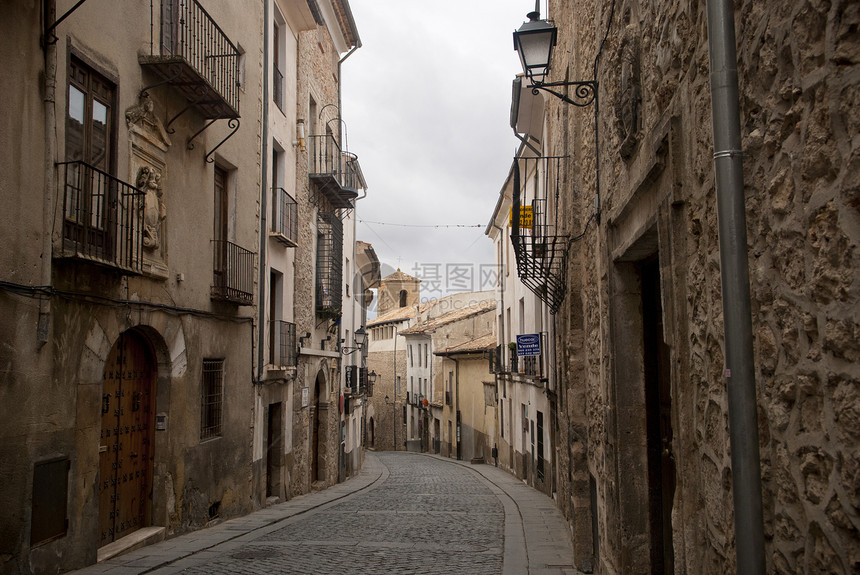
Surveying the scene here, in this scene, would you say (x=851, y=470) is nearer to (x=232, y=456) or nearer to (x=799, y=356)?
(x=799, y=356)

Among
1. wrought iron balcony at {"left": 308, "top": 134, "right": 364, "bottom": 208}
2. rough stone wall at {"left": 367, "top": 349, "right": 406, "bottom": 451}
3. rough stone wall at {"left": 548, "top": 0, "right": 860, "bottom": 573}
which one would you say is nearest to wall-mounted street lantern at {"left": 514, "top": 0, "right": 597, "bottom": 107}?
rough stone wall at {"left": 548, "top": 0, "right": 860, "bottom": 573}

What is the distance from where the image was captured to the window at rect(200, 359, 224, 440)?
412 inches

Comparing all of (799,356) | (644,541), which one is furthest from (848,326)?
(644,541)

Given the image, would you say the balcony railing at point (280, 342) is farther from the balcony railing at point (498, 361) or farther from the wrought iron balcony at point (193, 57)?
the balcony railing at point (498, 361)

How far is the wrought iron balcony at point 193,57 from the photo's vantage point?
28.0 feet

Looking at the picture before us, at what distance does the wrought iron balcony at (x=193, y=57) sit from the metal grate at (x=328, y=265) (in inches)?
329

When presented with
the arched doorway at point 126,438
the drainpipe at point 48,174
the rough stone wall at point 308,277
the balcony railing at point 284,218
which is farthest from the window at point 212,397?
the rough stone wall at point 308,277

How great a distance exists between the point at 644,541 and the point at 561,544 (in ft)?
13.4

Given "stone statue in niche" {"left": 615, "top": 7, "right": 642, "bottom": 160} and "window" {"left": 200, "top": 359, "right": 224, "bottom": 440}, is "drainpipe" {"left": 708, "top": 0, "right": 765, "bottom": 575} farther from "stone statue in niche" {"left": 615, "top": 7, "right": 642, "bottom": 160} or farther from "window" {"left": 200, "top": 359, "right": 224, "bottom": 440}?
"window" {"left": 200, "top": 359, "right": 224, "bottom": 440}

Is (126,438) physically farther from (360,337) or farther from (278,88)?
(360,337)

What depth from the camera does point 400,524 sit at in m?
10.6

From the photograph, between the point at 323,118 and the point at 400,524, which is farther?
the point at 323,118

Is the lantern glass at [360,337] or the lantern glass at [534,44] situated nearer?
the lantern glass at [534,44]

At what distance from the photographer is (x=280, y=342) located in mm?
14258
